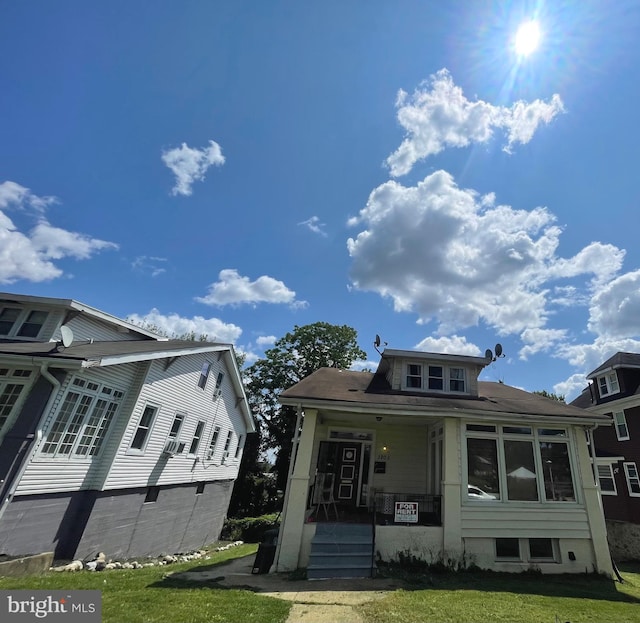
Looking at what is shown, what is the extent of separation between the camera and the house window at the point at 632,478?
56.9 ft

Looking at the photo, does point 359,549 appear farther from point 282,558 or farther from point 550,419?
point 550,419

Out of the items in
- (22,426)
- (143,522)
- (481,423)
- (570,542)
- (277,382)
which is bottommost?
(143,522)

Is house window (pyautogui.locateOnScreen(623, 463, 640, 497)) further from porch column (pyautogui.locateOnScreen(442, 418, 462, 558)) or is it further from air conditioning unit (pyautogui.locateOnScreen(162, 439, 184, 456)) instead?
air conditioning unit (pyautogui.locateOnScreen(162, 439, 184, 456))

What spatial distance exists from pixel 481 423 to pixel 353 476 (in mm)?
4944

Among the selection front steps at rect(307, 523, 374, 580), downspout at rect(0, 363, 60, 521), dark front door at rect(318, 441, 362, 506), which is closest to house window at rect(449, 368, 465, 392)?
dark front door at rect(318, 441, 362, 506)

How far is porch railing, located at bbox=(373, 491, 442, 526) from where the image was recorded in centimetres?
920

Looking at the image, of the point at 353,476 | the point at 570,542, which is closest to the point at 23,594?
the point at 353,476

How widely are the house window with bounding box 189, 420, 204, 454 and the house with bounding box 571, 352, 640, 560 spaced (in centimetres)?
2090

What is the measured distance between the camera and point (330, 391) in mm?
10867

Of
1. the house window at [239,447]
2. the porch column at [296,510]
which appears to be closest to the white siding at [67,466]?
the porch column at [296,510]

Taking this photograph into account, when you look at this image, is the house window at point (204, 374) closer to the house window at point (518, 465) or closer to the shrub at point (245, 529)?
the shrub at point (245, 529)

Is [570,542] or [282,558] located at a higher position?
[570,542]

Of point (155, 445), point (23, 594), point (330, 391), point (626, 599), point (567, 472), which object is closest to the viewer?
point (23, 594)

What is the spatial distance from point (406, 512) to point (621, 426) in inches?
698
